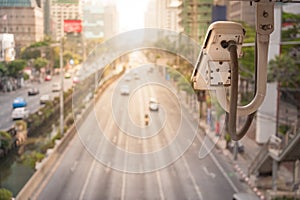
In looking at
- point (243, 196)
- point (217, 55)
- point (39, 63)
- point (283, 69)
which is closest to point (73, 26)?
point (39, 63)

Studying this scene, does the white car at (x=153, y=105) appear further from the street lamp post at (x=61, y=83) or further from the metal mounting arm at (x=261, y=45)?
the metal mounting arm at (x=261, y=45)

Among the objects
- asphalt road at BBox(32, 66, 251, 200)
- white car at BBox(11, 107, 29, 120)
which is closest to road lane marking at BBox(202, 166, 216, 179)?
asphalt road at BBox(32, 66, 251, 200)

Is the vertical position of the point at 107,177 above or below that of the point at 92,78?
below

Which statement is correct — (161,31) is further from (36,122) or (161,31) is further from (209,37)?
(36,122)

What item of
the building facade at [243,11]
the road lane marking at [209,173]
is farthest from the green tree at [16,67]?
the road lane marking at [209,173]

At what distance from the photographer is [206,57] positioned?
547 mm

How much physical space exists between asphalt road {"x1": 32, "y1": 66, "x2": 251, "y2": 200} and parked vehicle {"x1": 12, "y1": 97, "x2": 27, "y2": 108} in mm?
494

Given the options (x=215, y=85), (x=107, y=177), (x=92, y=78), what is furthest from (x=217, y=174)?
(x=215, y=85)

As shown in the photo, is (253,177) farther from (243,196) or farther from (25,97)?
(25,97)

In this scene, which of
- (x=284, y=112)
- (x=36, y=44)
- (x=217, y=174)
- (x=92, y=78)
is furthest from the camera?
(x=284, y=112)

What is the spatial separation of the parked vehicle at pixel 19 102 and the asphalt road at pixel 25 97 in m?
0.02

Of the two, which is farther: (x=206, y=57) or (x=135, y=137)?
(x=135, y=137)

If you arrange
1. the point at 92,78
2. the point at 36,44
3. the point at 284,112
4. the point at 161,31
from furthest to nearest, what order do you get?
the point at 284,112 < the point at 36,44 < the point at 92,78 < the point at 161,31

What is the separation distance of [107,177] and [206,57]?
250 cm
